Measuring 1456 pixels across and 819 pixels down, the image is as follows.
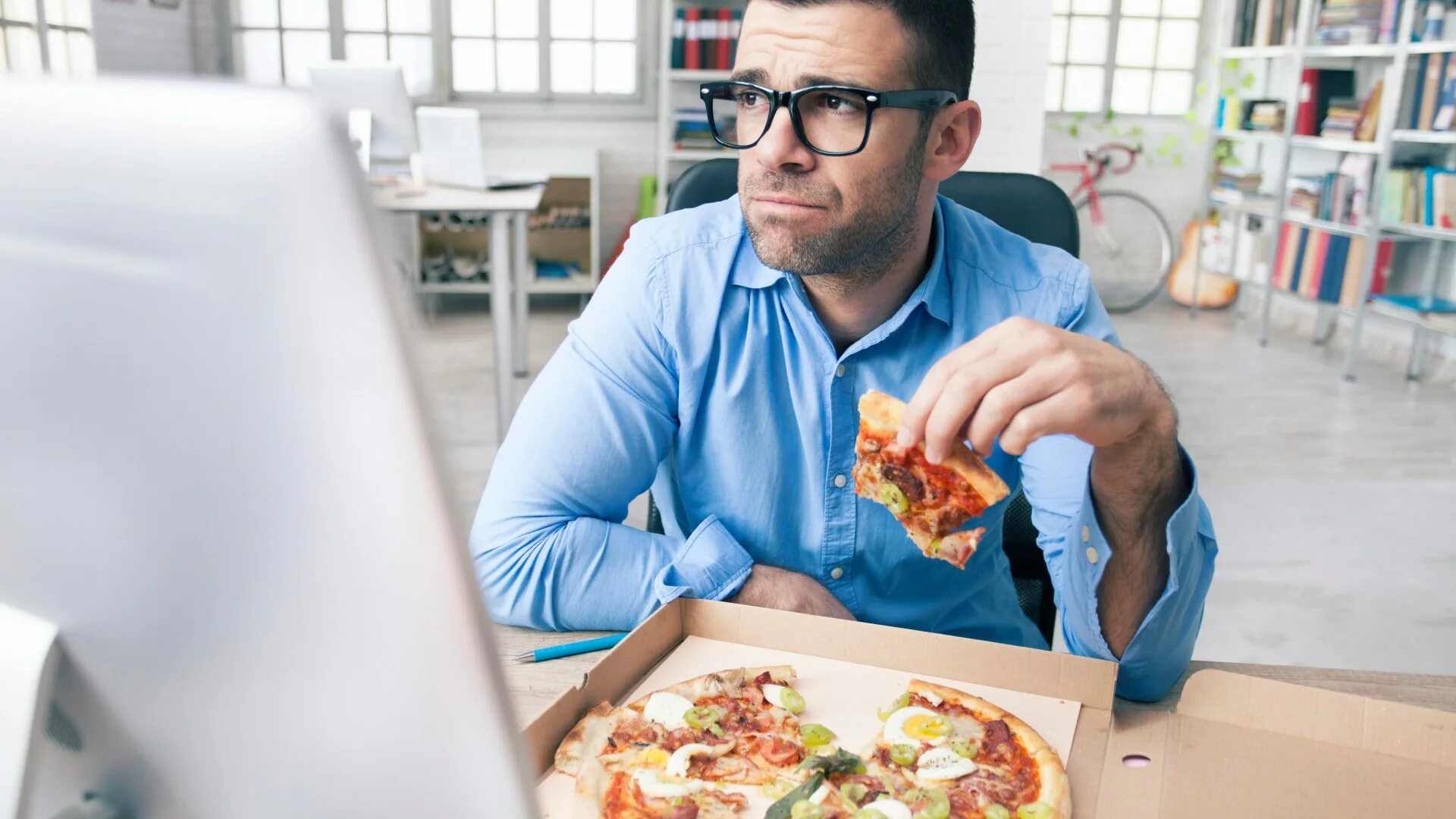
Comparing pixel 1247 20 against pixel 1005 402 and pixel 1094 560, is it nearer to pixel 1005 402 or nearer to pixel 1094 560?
pixel 1094 560

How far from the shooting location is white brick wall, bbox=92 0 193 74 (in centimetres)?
539

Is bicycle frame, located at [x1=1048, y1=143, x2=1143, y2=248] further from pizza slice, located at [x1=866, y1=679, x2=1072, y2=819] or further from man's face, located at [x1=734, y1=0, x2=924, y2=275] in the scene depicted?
pizza slice, located at [x1=866, y1=679, x2=1072, y2=819]

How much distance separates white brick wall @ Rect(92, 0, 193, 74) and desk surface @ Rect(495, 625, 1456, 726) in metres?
4.84

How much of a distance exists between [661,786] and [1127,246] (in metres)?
7.35

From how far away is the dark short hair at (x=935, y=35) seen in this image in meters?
1.32

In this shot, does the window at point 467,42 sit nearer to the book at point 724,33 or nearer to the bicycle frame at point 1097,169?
the book at point 724,33

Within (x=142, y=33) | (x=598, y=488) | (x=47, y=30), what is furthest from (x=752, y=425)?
(x=142, y=33)

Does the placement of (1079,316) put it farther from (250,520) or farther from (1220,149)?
(1220,149)

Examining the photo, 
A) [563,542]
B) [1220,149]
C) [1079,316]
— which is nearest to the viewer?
[563,542]

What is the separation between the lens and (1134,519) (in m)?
1.11

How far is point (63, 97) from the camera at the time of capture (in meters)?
0.31

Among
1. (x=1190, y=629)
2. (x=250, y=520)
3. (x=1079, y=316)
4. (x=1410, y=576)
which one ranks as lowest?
(x=1410, y=576)

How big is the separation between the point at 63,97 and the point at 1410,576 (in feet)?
12.5

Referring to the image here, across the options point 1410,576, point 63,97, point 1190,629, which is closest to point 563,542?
point 1190,629
